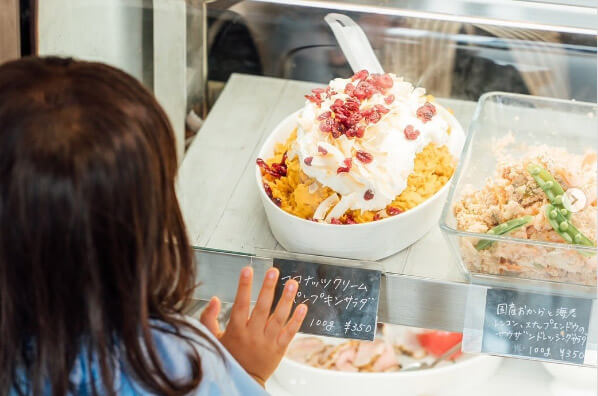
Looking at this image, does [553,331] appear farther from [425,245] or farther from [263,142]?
[263,142]

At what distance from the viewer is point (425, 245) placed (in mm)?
1044

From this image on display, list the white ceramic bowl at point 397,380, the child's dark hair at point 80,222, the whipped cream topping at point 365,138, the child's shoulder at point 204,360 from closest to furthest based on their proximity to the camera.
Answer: the child's dark hair at point 80,222 < the child's shoulder at point 204,360 < the whipped cream topping at point 365,138 < the white ceramic bowl at point 397,380

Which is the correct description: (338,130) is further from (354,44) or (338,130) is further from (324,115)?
(354,44)

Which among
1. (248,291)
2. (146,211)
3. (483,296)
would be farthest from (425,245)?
(146,211)

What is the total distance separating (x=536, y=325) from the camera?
0.98 metres

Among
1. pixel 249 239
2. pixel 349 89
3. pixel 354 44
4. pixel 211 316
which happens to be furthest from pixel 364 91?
pixel 211 316

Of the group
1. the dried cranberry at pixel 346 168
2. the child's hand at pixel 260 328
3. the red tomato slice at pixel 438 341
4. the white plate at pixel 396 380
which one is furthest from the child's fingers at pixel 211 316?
the red tomato slice at pixel 438 341

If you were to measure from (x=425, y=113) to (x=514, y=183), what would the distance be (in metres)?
0.14

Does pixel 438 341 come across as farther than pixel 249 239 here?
Yes

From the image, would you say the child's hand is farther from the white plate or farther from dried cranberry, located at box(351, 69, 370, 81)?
the white plate

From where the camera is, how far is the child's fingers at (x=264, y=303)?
0.96 metres

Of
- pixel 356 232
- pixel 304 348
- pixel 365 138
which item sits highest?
pixel 365 138

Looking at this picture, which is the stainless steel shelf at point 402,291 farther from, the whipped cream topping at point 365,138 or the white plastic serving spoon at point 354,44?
the white plastic serving spoon at point 354,44

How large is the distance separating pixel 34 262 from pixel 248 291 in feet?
0.95
